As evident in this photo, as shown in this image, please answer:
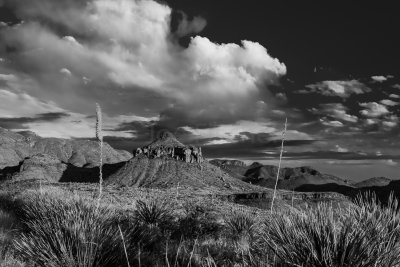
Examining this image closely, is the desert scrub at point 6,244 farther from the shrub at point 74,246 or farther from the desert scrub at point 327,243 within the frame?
the desert scrub at point 327,243

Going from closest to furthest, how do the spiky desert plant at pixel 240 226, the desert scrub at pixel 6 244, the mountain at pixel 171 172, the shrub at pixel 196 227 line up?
the desert scrub at pixel 6 244 < the shrub at pixel 196 227 < the spiky desert plant at pixel 240 226 < the mountain at pixel 171 172

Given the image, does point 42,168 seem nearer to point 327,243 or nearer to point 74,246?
point 74,246

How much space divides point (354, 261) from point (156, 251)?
16.8 ft

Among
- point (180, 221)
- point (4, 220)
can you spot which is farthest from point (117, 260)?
point (180, 221)

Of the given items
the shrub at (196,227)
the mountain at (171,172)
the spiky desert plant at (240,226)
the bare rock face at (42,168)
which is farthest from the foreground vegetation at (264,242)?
the bare rock face at (42,168)

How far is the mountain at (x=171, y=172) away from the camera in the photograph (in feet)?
331

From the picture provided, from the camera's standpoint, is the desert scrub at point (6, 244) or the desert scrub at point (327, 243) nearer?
the desert scrub at point (327, 243)

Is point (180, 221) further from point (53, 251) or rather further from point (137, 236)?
point (53, 251)

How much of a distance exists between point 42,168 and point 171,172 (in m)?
64.6

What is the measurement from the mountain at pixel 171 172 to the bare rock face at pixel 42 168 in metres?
31.2

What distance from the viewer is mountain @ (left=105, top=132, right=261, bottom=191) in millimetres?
100994

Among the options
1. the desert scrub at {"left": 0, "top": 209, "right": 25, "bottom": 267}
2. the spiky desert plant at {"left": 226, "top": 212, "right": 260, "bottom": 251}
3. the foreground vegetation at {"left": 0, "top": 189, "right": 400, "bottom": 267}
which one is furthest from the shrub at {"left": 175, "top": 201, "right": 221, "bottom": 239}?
the desert scrub at {"left": 0, "top": 209, "right": 25, "bottom": 267}

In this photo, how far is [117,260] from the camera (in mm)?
6426

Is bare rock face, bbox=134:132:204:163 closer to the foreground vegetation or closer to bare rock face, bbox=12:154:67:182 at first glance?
bare rock face, bbox=12:154:67:182
